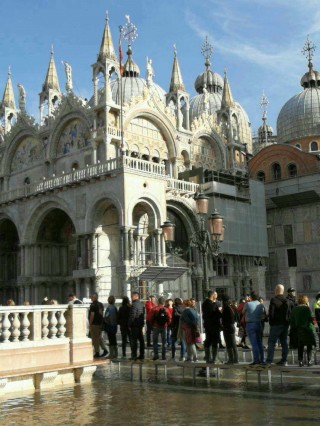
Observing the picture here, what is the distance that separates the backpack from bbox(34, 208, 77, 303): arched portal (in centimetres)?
1956

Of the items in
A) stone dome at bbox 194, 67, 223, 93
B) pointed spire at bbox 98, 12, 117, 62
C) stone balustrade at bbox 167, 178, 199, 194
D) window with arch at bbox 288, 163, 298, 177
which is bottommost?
stone balustrade at bbox 167, 178, 199, 194

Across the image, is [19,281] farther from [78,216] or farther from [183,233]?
[183,233]

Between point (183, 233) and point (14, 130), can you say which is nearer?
point (183, 233)

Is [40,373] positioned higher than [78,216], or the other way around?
[78,216]

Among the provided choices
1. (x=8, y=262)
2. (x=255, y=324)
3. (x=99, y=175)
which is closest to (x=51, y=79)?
(x=8, y=262)

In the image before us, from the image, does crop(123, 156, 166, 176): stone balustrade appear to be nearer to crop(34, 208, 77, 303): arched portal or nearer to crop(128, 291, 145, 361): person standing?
crop(34, 208, 77, 303): arched portal

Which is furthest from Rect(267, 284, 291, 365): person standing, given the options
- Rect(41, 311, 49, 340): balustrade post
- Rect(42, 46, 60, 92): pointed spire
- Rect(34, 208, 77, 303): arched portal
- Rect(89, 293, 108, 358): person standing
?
Rect(42, 46, 60, 92): pointed spire

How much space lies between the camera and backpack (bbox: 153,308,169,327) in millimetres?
14094

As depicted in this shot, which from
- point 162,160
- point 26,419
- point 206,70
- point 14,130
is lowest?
point 26,419

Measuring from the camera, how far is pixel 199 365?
11.1m

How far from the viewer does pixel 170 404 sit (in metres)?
8.80

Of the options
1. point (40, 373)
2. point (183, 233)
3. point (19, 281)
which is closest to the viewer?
point (40, 373)

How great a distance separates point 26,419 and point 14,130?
34.8m

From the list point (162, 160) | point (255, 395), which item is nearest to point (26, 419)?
point (255, 395)
